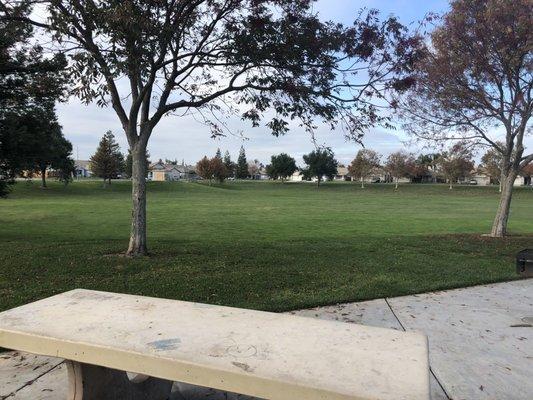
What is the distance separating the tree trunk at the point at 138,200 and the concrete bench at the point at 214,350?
17.7 feet

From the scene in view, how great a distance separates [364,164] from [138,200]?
82.2 meters

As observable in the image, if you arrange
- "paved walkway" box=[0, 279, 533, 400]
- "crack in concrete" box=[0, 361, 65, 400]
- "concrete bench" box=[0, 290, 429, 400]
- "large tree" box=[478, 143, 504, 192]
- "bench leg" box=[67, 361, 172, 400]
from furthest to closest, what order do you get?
"large tree" box=[478, 143, 504, 192] < "paved walkway" box=[0, 279, 533, 400] < "crack in concrete" box=[0, 361, 65, 400] < "bench leg" box=[67, 361, 172, 400] < "concrete bench" box=[0, 290, 429, 400]

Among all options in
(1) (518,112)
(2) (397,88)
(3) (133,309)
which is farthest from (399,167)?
(3) (133,309)

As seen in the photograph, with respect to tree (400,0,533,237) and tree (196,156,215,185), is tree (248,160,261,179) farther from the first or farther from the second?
tree (400,0,533,237)

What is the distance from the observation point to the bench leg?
120 inches

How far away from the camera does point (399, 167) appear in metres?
85.9

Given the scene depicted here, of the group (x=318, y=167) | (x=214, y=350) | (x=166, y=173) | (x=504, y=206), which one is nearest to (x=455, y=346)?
(x=214, y=350)

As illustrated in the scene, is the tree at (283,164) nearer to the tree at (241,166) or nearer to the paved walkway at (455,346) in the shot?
the tree at (241,166)

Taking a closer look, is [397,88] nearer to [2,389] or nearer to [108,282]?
[108,282]

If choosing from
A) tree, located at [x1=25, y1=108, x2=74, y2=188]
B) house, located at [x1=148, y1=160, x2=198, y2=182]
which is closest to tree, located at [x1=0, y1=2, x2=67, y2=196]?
tree, located at [x1=25, y1=108, x2=74, y2=188]

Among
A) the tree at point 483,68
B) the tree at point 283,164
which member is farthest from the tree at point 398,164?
the tree at point 483,68

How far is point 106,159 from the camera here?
6706cm

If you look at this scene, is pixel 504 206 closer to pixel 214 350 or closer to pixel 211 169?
pixel 214 350

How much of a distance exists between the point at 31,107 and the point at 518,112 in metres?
13.0
